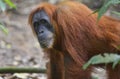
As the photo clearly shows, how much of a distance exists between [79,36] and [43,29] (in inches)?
21.6

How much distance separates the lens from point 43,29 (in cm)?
529

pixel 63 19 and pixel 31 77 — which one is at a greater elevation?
pixel 63 19

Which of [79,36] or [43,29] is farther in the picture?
[43,29]

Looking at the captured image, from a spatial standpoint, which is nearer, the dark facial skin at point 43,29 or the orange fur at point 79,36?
the orange fur at point 79,36

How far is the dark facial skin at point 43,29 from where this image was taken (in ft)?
17.0

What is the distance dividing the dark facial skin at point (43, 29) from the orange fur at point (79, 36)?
8cm

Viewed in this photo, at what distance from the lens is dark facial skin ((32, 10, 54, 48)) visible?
5.18 metres

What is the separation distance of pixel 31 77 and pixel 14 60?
1.68 m

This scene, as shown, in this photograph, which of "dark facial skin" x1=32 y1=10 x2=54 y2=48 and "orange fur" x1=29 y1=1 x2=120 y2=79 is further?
"dark facial skin" x1=32 y1=10 x2=54 y2=48

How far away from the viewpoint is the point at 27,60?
25.0ft

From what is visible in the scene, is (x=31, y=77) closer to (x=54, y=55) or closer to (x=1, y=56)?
(x=54, y=55)

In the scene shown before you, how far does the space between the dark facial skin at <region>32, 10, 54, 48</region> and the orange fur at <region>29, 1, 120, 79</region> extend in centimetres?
8

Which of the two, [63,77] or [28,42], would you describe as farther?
[28,42]

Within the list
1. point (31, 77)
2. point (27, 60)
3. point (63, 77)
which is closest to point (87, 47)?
point (63, 77)
